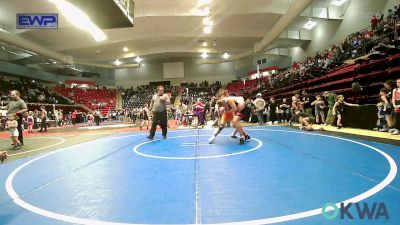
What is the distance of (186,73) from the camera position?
4656cm

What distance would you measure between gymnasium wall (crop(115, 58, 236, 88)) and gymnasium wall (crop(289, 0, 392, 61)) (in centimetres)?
1613

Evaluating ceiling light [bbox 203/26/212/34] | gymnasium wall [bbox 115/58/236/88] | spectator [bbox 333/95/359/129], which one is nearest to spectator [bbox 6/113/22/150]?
spectator [bbox 333/95/359/129]

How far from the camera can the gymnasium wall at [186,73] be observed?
45.7 metres

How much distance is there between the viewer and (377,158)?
4566 millimetres

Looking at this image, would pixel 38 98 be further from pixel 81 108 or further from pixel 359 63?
pixel 359 63

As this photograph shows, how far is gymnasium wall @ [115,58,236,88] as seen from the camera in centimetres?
4572

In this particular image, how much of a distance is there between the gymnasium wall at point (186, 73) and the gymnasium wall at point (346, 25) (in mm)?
16133

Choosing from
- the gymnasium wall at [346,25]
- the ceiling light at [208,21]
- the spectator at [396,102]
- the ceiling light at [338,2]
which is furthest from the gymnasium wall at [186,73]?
the spectator at [396,102]

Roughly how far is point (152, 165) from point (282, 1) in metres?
20.0

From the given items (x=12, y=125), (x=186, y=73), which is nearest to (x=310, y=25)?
(x=186, y=73)

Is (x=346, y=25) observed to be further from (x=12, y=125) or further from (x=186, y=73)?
(x=186, y=73)

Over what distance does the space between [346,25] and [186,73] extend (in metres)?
28.5

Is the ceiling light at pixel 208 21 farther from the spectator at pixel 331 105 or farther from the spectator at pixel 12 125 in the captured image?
the spectator at pixel 12 125

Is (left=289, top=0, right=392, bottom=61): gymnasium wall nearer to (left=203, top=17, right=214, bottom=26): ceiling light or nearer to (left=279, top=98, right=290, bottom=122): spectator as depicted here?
(left=279, top=98, right=290, bottom=122): spectator
